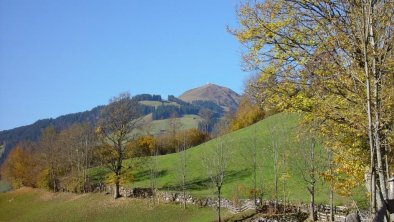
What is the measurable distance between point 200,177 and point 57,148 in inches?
1265

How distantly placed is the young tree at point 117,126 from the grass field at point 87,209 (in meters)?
4.05

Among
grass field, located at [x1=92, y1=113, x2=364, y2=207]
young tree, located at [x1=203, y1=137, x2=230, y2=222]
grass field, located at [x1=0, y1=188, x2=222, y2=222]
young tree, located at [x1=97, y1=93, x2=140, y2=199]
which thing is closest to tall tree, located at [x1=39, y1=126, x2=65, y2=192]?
grass field, located at [x1=0, y1=188, x2=222, y2=222]

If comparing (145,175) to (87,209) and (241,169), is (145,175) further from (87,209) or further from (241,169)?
(241,169)

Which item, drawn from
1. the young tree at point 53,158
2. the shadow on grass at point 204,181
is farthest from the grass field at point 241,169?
the young tree at point 53,158

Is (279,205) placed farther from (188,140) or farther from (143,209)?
(188,140)

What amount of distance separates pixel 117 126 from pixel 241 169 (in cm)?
1937

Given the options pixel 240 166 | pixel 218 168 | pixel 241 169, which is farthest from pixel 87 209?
pixel 240 166

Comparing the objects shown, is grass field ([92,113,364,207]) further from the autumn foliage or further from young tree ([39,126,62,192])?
the autumn foliage

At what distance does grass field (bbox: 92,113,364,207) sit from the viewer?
168 feet

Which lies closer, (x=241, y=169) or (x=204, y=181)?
(x=204, y=181)

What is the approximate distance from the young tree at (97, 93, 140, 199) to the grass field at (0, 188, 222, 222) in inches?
160

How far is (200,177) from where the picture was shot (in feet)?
221

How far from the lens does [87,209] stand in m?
60.0

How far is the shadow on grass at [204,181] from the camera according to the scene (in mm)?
62250
